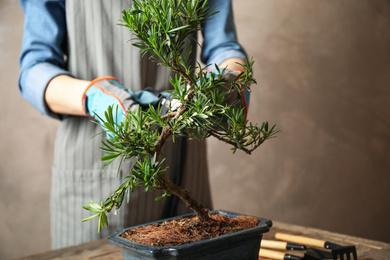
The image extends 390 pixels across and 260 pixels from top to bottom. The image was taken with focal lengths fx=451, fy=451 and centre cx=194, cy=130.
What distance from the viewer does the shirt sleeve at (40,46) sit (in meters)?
1.09

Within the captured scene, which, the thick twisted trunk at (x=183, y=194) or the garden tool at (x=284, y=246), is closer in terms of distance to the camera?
the thick twisted trunk at (x=183, y=194)

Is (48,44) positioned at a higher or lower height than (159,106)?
higher

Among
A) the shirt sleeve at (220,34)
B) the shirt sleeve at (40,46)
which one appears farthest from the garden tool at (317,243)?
the shirt sleeve at (40,46)

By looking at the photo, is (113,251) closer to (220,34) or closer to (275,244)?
(275,244)

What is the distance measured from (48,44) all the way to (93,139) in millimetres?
267

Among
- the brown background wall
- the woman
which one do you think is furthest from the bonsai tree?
the brown background wall

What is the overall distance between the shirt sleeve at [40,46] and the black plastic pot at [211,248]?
60 centimetres

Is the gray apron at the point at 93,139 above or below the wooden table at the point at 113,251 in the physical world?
above

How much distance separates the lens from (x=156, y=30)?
533mm

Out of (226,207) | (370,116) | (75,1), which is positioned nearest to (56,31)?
(75,1)

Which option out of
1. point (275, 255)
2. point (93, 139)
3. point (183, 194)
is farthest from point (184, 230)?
point (93, 139)

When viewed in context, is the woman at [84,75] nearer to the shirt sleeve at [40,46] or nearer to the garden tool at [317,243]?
the shirt sleeve at [40,46]

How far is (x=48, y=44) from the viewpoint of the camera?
1144 mm

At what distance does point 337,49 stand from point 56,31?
2117mm
